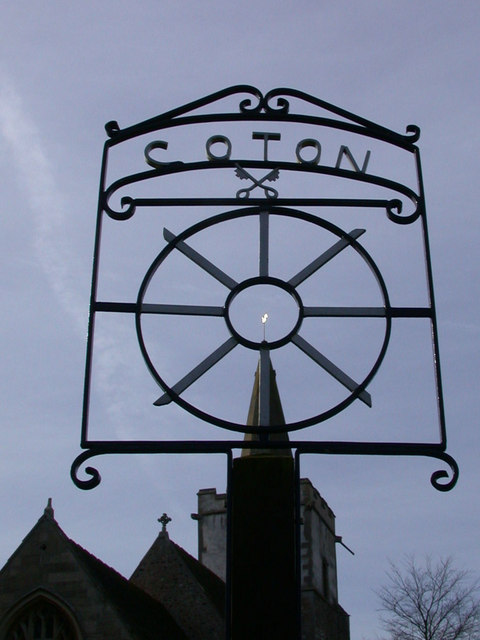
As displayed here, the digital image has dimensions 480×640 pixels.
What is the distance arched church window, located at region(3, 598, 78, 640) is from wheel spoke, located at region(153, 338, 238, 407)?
19406 millimetres

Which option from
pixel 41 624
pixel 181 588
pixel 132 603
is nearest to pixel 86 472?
pixel 41 624

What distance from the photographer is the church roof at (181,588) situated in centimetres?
2998

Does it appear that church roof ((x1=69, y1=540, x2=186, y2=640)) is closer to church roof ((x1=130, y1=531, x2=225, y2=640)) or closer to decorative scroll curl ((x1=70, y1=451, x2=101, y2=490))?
church roof ((x1=130, y1=531, x2=225, y2=640))

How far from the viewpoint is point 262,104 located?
5.43m

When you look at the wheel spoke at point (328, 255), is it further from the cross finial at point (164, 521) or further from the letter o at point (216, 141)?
the cross finial at point (164, 521)

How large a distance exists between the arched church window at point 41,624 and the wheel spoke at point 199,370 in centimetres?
1941

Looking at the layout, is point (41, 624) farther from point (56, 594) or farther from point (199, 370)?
point (199, 370)

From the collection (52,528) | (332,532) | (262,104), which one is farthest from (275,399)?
(262,104)

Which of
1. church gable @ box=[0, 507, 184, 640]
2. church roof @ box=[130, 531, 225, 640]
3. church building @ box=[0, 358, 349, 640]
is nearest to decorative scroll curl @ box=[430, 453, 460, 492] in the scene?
church building @ box=[0, 358, 349, 640]

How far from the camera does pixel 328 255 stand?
495 cm

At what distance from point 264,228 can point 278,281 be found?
1.32ft

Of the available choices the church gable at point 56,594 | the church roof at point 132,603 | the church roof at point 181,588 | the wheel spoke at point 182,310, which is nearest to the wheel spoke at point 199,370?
the wheel spoke at point 182,310

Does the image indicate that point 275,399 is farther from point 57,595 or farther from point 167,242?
point 167,242

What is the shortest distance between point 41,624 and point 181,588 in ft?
29.3
